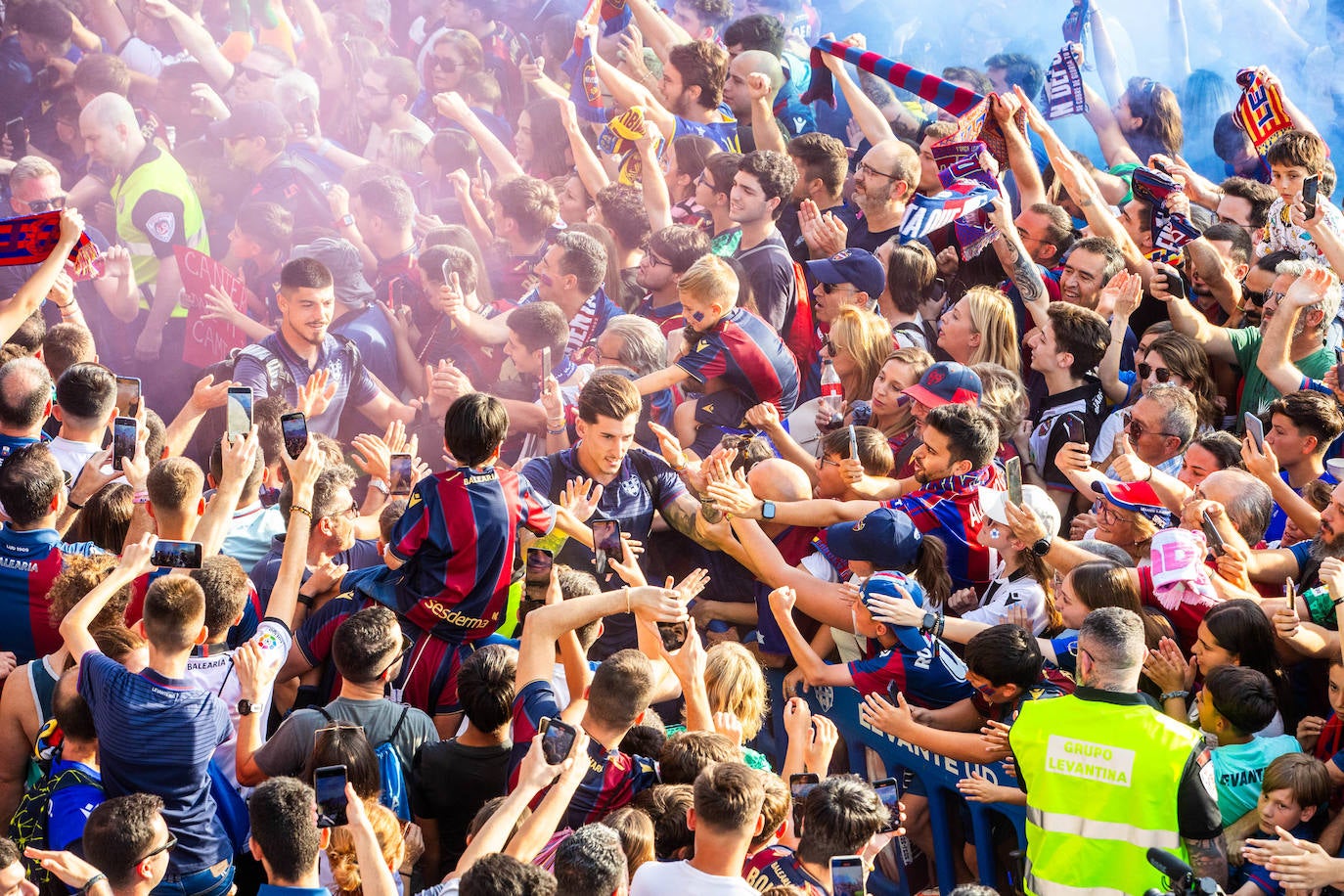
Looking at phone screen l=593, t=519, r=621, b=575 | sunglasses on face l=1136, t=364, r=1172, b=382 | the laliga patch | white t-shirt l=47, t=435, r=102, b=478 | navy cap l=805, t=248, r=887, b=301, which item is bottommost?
the laliga patch

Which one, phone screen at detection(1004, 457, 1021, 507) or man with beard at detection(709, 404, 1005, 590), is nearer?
phone screen at detection(1004, 457, 1021, 507)

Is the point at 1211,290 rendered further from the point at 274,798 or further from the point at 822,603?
the point at 274,798

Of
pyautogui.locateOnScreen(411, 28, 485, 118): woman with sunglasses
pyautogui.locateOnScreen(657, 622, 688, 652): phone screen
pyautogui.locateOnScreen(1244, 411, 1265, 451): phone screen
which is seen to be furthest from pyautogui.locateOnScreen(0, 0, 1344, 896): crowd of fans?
pyautogui.locateOnScreen(411, 28, 485, 118): woman with sunglasses

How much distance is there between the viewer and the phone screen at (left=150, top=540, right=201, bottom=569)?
4.20 meters

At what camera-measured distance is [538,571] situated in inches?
173

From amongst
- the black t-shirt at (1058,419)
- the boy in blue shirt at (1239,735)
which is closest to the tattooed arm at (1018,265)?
the black t-shirt at (1058,419)

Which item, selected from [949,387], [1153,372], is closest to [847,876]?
[949,387]

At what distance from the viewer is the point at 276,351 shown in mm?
6023

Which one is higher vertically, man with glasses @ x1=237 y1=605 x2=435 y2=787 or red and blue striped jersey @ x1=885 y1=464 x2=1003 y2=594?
red and blue striped jersey @ x1=885 y1=464 x2=1003 y2=594

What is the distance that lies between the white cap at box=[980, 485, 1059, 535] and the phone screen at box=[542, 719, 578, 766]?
2056 mm

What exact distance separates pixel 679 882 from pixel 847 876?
1.28 feet

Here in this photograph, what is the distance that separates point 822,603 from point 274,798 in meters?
2.21

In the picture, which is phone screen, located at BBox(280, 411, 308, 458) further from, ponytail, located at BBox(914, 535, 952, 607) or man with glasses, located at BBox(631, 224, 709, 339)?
man with glasses, located at BBox(631, 224, 709, 339)

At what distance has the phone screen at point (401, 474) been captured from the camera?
192 inches
